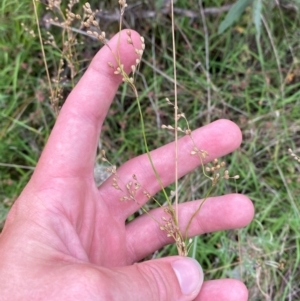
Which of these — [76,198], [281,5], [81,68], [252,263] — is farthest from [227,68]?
[76,198]

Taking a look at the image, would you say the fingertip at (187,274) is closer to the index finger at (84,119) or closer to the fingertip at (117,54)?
the index finger at (84,119)

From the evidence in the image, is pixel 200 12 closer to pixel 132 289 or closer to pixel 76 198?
pixel 76 198

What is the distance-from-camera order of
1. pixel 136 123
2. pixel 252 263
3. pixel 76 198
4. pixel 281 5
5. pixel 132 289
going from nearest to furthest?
pixel 132 289
pixel 76 198
pixel 252 263
pixel 281 5
pixel 136 123

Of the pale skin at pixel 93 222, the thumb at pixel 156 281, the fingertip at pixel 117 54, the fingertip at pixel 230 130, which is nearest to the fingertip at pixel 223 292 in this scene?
the pale skin at pixel 93 222

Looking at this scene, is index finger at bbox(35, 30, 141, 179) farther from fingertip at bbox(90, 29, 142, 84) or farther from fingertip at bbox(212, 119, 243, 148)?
fingertip at bbox(212, 119, 243, 148)


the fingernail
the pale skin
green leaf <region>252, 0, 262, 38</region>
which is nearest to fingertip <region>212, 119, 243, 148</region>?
the pale skin

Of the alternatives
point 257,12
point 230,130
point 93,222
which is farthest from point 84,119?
point 257,12
